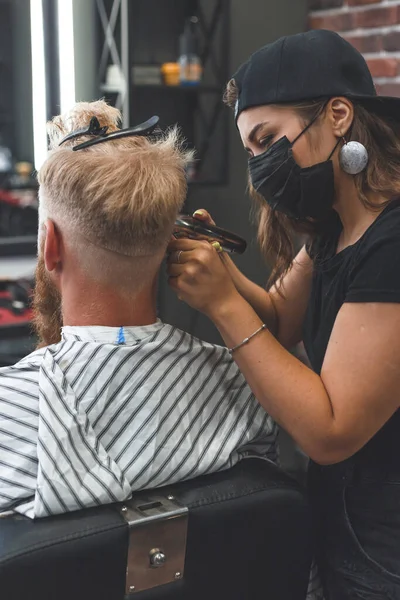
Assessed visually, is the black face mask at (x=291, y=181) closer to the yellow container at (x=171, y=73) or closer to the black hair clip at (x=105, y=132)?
the black hair clip at (x=105, y=132)

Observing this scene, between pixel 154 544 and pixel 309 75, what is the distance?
77cm

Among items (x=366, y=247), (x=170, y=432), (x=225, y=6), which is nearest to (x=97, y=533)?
(x=170, y=432)

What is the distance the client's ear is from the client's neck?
49 mm

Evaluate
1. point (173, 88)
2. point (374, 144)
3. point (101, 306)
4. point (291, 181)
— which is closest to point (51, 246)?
point (101, 306)

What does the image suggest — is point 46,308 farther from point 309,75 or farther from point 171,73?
point 171,73

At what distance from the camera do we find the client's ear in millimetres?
1098

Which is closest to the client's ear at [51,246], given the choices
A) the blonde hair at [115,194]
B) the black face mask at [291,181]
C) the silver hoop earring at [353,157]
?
the blonde hair at [115,194]

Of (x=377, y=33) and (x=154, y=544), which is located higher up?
(x=377, y=33)

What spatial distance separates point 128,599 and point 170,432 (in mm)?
248

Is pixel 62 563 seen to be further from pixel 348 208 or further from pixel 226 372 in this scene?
pixel 348 208

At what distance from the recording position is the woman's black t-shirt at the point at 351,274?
3.45 ft

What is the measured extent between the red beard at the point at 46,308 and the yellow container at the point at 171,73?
196cm

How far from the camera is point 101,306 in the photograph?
1108 millimetres

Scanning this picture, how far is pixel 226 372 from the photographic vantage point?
1.19 meters
